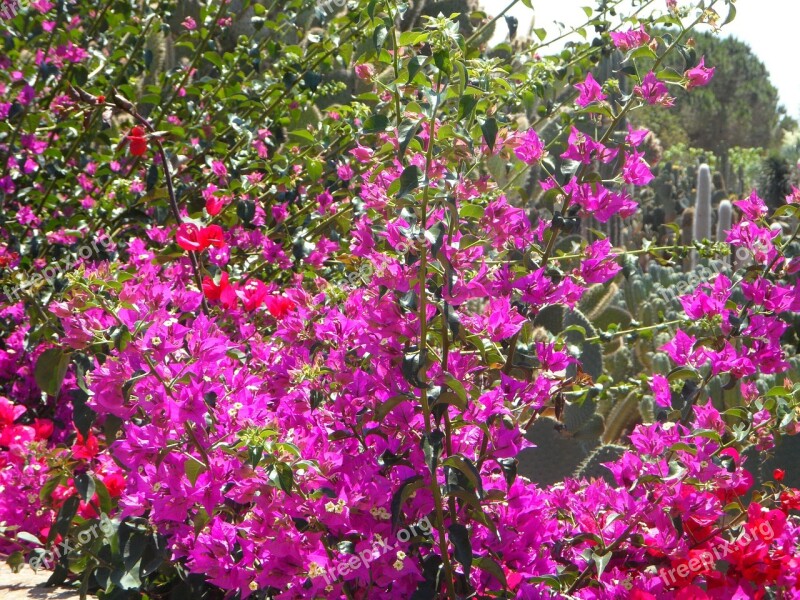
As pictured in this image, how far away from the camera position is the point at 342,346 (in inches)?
57.5

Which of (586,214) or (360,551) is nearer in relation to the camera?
(360,551)

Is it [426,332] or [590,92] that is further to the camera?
[590,92]


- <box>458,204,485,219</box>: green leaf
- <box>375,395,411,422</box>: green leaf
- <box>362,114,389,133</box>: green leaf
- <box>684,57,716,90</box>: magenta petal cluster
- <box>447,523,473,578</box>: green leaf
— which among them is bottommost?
<box>447,523,473,578</box>: green leaf

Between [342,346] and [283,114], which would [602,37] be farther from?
[283,114]

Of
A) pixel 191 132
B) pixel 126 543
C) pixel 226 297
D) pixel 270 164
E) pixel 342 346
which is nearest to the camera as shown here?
pixel 126 543

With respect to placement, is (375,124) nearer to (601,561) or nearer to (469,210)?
(469,210)

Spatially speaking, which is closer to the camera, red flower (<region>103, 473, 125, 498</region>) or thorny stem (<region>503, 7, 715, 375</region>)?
thorny stem (<region>503, 7, 715, 375</region>)

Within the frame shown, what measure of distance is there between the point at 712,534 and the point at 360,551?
0.59 meters

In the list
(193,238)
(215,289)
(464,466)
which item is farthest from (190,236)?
(464,466)

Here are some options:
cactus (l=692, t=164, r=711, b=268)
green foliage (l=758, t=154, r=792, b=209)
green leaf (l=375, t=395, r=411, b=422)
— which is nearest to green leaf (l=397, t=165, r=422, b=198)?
green leaf (l=375, t=395, r=411, b=422)

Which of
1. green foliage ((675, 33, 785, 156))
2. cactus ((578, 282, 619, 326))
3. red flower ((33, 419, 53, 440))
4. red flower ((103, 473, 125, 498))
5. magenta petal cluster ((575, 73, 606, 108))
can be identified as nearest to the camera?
magenta petal cluster ((575, 73, 606, 108))

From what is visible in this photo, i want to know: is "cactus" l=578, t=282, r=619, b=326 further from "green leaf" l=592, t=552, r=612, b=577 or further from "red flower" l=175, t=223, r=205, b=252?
"green leaf" l=592, t=552, r=612, b=577

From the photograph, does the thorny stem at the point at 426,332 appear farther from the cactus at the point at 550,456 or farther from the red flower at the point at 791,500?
the cactus at the point at 550,456

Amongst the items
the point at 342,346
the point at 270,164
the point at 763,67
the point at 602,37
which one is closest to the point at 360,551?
the point at 342,346
